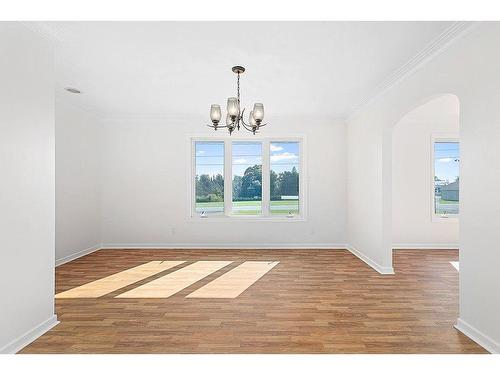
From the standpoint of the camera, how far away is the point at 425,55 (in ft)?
9.64

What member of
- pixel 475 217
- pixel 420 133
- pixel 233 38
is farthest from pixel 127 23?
pixel 420 133

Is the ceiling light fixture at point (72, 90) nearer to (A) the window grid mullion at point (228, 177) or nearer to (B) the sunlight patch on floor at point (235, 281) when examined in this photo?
(A) the window grid mullion at point (228, 177)

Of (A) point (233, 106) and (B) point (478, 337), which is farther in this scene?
(A) point (233, 106)

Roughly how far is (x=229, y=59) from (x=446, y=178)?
5.37 metres

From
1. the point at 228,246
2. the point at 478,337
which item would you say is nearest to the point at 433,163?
the point at 478,337

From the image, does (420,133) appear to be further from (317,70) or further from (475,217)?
(475,217)

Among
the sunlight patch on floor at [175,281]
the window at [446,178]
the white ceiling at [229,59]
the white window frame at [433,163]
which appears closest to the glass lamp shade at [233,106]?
the white ceiling at [229,59]

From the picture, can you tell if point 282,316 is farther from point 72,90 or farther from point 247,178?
point 72,90

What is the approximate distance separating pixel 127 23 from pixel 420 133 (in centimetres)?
568

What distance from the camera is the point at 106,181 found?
18.7 ft

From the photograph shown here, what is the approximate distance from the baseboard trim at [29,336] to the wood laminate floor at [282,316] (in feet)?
0.17

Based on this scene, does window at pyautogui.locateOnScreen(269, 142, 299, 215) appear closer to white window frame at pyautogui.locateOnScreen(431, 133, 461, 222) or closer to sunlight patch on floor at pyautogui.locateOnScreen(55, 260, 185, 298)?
sunlight patch on floor at pyautogui.locateOnScreen(55, 260, 185, 298)

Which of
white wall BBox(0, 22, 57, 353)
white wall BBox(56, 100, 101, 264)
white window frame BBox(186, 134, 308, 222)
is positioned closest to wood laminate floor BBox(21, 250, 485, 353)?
white wall BBox(0, 22, 57, 353)

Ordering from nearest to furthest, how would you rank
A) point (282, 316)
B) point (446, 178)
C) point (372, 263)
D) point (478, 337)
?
point (478, 337) < point (282, 316) < point (372, 263) < point (446, 178)
